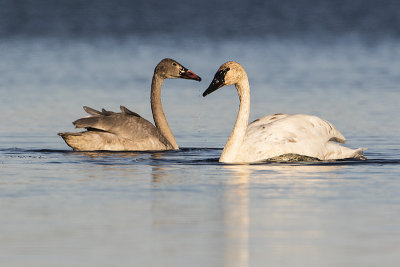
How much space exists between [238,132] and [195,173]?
4.94 feet

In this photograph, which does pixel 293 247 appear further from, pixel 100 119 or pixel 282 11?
pixel 282 11

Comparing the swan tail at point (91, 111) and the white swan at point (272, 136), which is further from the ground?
the swan tail at point (91, 111)

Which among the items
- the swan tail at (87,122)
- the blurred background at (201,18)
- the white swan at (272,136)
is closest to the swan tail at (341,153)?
the white swan at (272,136)

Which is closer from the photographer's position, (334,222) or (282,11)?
(334,222)

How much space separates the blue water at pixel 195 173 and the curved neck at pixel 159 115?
0.30 metres

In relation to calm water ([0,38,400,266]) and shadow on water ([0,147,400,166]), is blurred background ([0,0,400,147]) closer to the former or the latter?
calm water ([0,38,400,266])

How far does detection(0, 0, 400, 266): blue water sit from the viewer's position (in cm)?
862

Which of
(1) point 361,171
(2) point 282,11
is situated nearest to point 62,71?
(1) point 361,171

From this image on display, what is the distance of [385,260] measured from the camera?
26.7 ft

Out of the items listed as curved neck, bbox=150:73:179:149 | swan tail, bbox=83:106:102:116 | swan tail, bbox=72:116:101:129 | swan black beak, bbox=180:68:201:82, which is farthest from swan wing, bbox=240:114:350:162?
swan black beak, bbox=180:68:201:82

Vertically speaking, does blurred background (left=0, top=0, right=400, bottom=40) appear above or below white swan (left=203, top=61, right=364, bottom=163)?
above

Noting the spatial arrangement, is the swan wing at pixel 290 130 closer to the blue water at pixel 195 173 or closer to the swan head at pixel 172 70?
the blue water at pixel 195 173

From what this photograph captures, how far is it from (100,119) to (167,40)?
1267 inches

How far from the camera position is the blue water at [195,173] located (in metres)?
8.62
